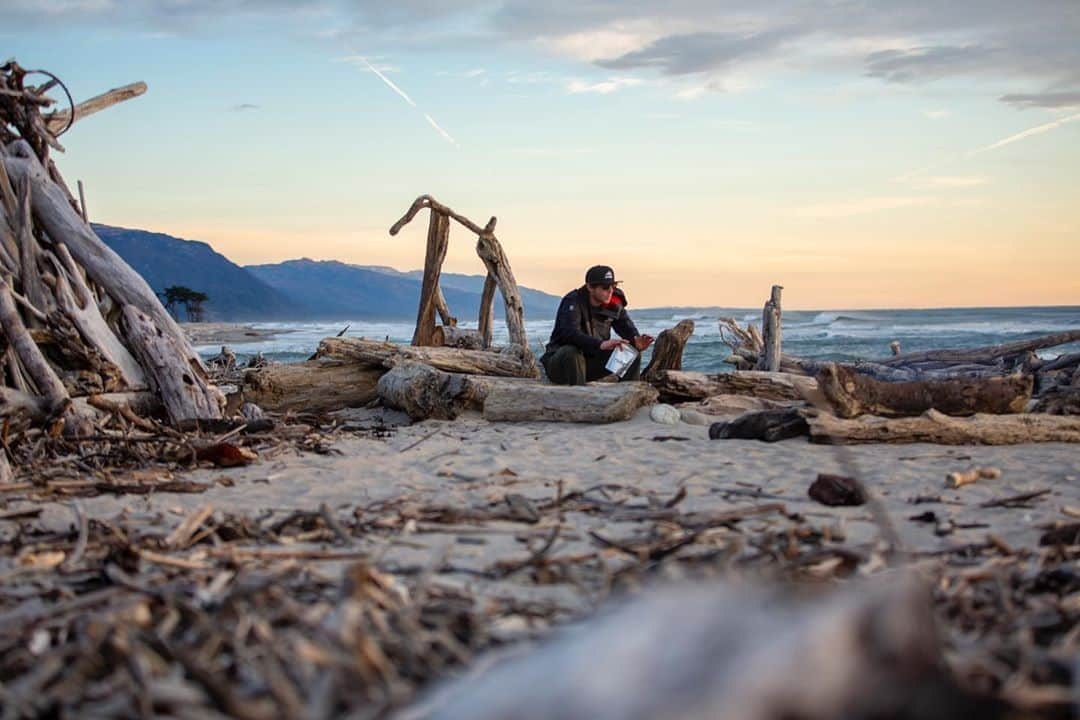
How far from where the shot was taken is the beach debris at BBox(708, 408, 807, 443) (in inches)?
323

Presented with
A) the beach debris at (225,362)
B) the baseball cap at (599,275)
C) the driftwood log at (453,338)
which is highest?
the baseball cap at (599,275)

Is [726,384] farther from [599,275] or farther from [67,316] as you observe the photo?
[67,316]

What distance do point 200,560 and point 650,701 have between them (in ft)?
8.79

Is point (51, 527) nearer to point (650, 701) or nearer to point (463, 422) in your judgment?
point (650, 701)

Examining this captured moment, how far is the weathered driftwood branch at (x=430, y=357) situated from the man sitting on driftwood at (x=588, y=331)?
0.54 metres

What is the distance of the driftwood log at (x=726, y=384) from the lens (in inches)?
434

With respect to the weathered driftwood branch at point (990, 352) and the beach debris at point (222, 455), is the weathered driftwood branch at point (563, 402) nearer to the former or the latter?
the beach debris at point (222, 455)

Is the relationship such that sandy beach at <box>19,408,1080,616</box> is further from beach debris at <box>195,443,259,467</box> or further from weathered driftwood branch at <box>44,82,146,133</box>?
weathered driftwood branch at <box>44,82,146,133</box>

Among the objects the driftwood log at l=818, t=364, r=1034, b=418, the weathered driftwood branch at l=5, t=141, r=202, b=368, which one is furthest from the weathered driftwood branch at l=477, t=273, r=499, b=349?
the driftwood log at l=818, t=364, r=1034, b=418

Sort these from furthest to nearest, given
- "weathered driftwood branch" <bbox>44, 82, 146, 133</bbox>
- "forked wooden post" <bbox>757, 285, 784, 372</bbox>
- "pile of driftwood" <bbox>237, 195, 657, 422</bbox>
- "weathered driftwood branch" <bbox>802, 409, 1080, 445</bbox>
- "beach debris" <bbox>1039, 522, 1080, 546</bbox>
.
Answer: "forked wooden post" <bbox>757, 285, 784, 372</bbox> → "pile of driftwood" <bbox>237, 195, 657, 422</bbox> → "weathered driftwood branch" <bbox>44, 82, 146, 133</bbox> → "weathered driftwood branch" <bbox>802, 409, 1080, 445</bbox> → "beach debris" <bbox>1039, 522, 1080, 546</bbox>

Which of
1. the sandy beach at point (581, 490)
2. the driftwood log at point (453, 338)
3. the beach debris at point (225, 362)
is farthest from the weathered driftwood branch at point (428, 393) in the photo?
the beach debris at point (225, 362)

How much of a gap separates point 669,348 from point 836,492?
6370 mm

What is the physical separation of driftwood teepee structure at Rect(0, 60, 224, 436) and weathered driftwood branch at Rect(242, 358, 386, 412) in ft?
5.07

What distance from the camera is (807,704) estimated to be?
190cm
